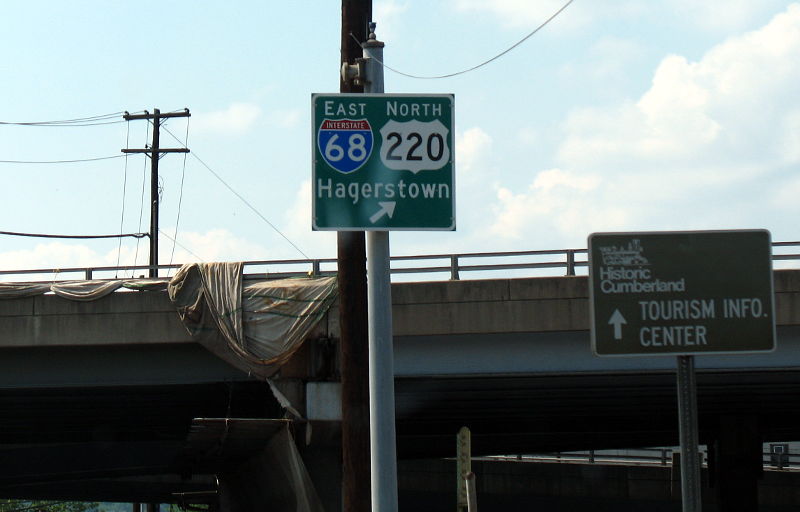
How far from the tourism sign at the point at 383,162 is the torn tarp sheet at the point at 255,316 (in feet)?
42.8

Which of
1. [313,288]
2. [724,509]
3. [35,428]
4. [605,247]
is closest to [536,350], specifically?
[313,288]

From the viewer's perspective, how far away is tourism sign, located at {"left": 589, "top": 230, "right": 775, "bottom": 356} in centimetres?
711

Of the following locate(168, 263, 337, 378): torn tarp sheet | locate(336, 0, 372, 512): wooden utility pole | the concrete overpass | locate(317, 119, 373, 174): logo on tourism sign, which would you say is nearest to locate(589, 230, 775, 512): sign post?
locate(317, 119, 373, 174): logo on tourism sign

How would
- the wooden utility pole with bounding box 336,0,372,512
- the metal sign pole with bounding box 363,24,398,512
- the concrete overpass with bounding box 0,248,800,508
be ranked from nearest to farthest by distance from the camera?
the metal sign pole with bounding box 363,24,398,512, the wooden utility pole with bounding box 336,0,372,512, the concrete overpass with bounding box 0,248,800,508

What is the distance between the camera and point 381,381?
942cm

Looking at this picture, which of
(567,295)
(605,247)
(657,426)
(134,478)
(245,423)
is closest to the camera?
(605,247)

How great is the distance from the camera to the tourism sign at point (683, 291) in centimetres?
711

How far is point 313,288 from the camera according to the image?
22641mm

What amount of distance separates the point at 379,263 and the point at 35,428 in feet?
92.0

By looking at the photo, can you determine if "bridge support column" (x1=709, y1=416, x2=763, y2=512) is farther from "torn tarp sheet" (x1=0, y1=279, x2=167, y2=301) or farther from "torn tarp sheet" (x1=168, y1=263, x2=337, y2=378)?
"torn tarp sheet" (x1=0, y1=279, x2=167, y2=301)

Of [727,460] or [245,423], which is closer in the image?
[245,423]

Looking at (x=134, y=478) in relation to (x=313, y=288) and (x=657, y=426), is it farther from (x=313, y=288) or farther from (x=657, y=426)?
(x=313, y=288)

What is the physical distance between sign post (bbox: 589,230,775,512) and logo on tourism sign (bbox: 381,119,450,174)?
265 centimetres

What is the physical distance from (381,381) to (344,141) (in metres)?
2.16
